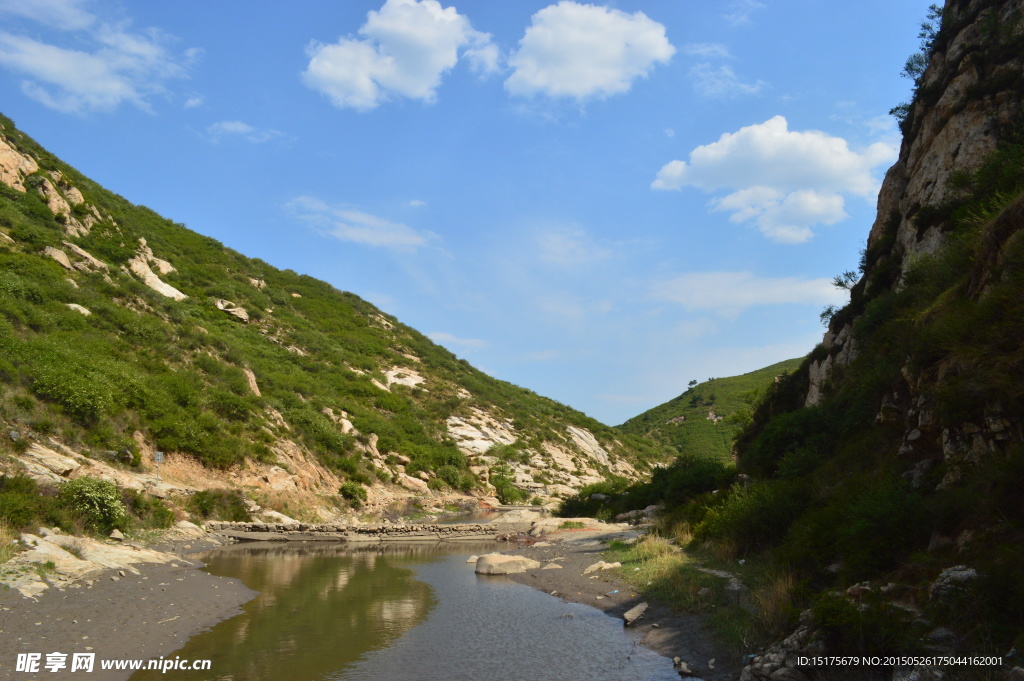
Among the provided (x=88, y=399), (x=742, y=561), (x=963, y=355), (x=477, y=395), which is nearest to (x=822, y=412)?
(x=742, y=561)

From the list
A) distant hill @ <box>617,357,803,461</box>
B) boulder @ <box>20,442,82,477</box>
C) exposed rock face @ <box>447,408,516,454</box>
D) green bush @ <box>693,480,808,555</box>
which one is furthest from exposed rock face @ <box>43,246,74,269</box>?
distant hill @ <box>617,357,803,461</box>

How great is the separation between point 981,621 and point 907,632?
79cm

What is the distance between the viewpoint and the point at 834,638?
24.7ft

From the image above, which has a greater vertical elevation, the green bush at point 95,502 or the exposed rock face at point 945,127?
the exposed rock face at point 945,127

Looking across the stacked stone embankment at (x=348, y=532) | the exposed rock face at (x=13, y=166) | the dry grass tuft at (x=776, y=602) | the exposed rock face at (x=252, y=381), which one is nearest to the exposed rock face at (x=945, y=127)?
the dry grass tuft at (x=776, y=602)

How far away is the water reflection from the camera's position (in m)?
9.99

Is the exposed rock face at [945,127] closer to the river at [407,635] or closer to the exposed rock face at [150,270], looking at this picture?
the river at [407,635]

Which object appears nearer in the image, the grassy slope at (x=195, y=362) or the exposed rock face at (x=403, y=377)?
the grassy slope at (x=195, y=362)

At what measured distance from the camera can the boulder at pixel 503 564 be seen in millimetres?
19750

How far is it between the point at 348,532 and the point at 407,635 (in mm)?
17810

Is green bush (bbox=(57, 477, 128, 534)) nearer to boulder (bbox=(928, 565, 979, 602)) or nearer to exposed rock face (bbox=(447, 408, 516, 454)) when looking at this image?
boulder (bbox=(928, 565, 979, 602))

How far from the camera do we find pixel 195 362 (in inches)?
1412

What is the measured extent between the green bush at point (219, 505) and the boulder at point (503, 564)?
41.4 feet

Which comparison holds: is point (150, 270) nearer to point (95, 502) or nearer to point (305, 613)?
point (95, 502)
